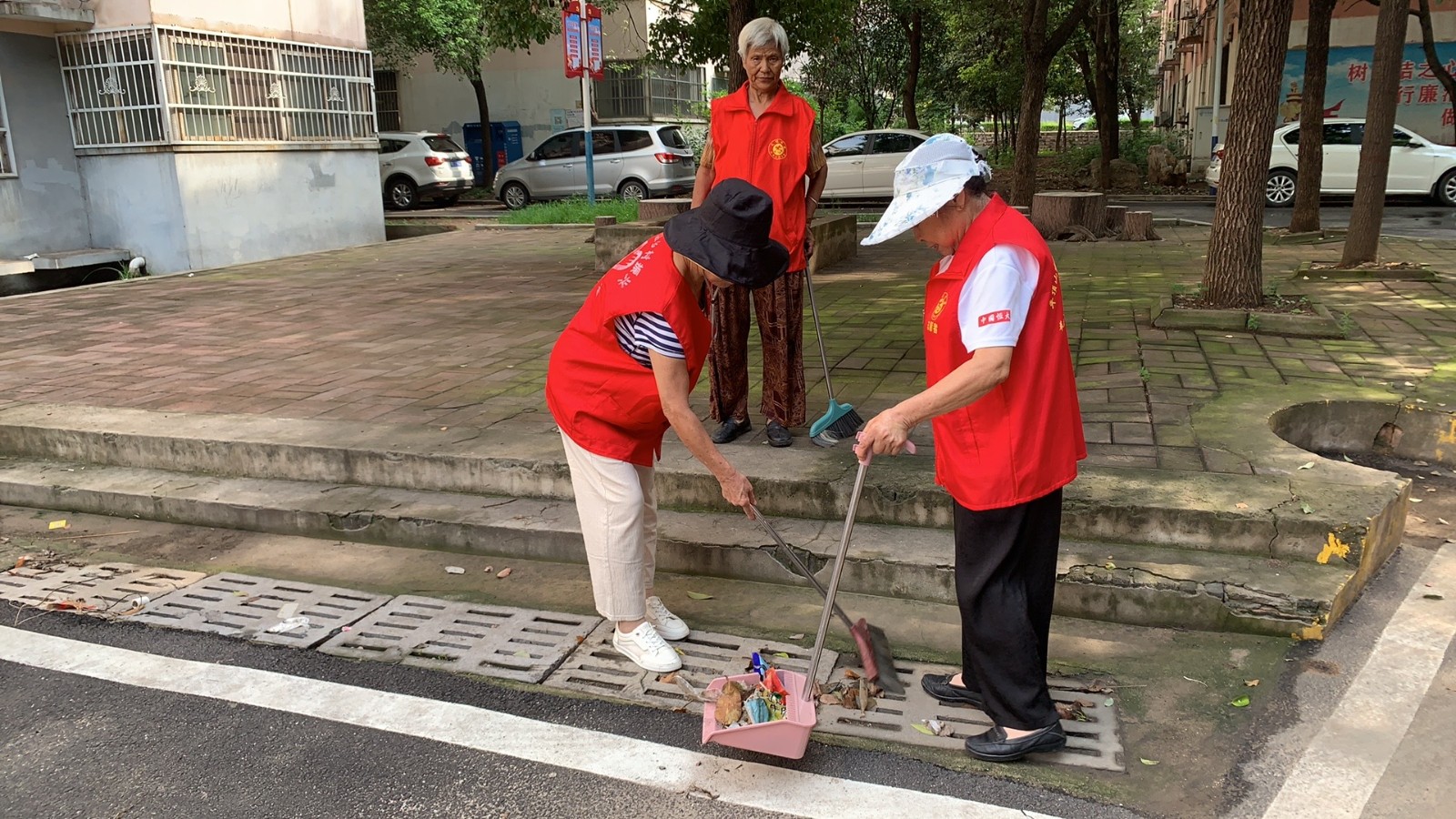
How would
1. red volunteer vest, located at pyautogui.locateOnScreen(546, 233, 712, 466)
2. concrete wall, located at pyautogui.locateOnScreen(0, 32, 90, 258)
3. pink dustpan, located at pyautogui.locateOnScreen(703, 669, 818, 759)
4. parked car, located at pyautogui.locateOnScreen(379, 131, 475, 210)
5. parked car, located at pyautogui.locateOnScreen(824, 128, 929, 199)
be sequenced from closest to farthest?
pink dustpan, located at pyautogui.locateOnScreen(703, 669, 818, 759) < red volunteer vest, located at pyautogui.locateOnScreen(546, 233, 712, 466) < concrete wall, located at pyautogui.locateOnScreen(0, 32, 90, 258) < parked car, located at pyautogui.locateOnScreen(824, 128, 929, 199) < parked car, located at pyautogui.locateOnScreen(379, 131, 475, 210)

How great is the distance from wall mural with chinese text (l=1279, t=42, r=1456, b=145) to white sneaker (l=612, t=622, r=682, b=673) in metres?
20.1

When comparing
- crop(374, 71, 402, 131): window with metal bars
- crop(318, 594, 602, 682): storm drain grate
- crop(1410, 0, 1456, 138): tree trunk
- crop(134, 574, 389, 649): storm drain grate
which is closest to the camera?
crop(318, 594, 602, 682): storm drain grate

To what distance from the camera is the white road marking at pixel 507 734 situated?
2.59 m

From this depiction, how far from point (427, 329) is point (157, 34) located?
253 inches

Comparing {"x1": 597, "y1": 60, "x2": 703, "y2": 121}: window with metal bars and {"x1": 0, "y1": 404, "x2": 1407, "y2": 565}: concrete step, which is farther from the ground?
{"x1": 597, "y1": 60, "x2": 703, "y2": 121}: window with metal bars

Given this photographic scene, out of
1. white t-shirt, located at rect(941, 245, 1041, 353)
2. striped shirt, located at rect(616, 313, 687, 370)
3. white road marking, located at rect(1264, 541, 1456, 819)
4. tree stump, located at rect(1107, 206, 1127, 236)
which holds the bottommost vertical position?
white road marking, located at rect(1264, 541, 1456, 819)

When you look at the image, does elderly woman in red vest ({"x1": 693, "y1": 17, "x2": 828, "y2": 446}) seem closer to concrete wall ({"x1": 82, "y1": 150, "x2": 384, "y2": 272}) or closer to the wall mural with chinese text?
concrete wall ({"x1": 82, "y1": 150, "x2": 384, "y2": 272})

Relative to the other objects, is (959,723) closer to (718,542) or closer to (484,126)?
(718,542)

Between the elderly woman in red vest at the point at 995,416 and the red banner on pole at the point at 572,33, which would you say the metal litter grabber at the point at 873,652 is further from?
the red banner on pole at the point at 572,33

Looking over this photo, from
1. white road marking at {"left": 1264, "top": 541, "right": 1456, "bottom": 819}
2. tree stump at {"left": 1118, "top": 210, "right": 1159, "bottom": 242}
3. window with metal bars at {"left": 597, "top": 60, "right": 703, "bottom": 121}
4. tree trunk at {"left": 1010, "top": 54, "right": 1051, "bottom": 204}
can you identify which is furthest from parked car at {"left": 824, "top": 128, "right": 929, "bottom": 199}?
white road marking at {"left": 1264, "top": 541, "right": 1456, "bottom": 819}

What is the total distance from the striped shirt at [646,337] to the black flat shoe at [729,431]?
1790 mm

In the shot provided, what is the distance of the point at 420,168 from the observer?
67.8 ft

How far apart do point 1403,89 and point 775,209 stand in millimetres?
20718

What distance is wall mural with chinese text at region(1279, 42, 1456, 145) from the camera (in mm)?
19891
